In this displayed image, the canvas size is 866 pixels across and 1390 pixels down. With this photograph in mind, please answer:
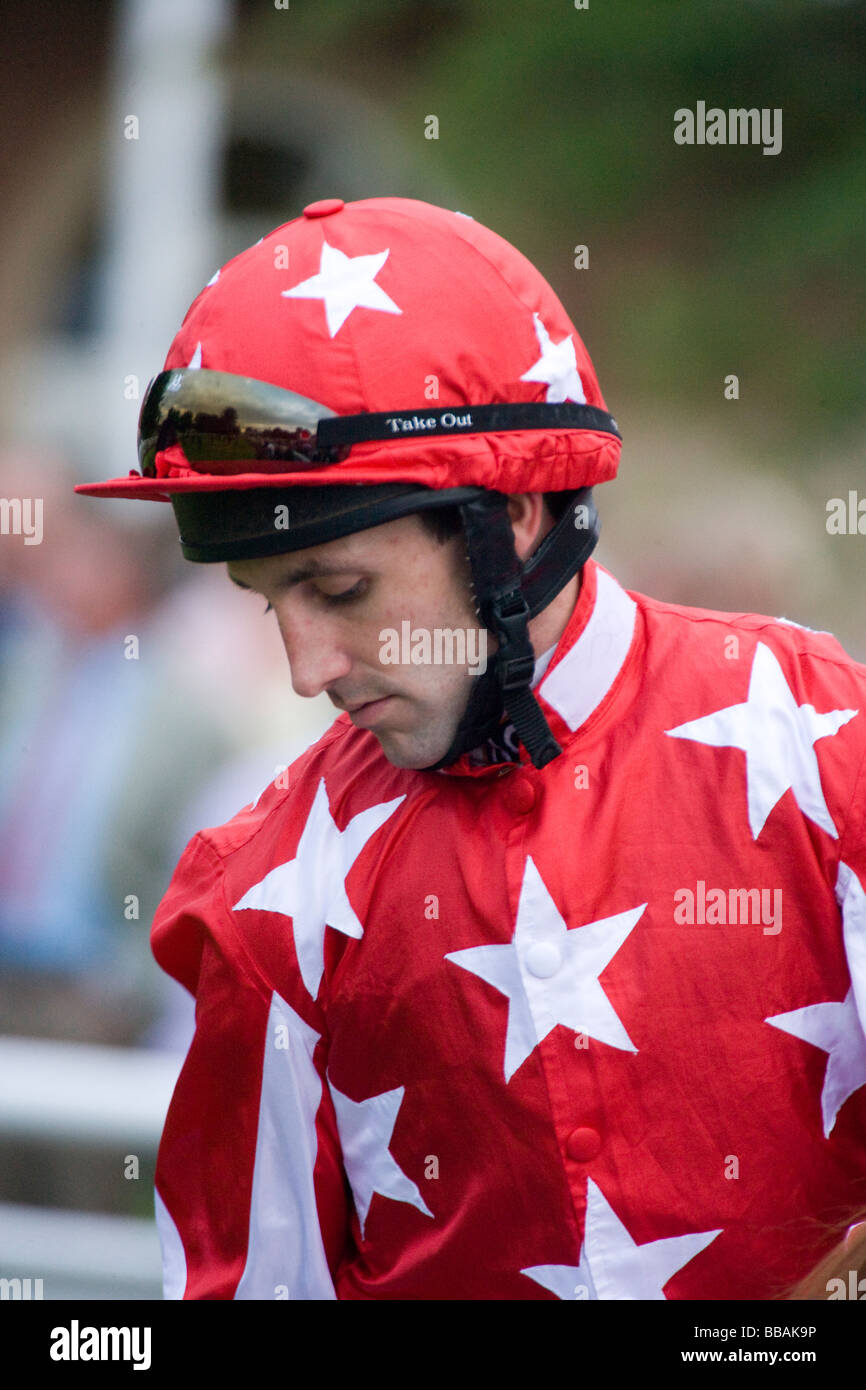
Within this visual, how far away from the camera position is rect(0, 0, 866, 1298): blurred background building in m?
3.12

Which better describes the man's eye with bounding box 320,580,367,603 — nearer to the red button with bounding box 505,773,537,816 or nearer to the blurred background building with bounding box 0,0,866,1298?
the red button with bounding box 505,773,537,816

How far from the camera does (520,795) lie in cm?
164

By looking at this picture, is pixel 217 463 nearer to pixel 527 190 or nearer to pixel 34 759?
pixel 34 759

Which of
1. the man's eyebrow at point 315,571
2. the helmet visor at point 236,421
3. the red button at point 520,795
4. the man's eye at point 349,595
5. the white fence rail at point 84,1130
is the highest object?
the helmet visor at point 236,421

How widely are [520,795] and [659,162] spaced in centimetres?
265

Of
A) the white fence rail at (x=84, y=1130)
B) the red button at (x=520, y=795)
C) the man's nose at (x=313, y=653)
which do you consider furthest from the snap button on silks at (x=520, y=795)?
the white fence rail at (x=84, y=1130)

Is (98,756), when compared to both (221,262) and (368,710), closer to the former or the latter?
(221,262)

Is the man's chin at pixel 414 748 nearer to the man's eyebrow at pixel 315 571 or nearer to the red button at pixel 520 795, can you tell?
the red button at pixel 520 795

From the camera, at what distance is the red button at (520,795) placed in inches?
64.3

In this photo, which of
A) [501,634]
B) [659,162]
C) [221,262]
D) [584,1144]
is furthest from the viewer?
[221,262]

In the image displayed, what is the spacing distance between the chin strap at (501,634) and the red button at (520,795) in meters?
0.03

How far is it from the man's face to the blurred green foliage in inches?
91.4

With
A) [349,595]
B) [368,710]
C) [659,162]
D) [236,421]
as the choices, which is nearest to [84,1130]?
[368,710]

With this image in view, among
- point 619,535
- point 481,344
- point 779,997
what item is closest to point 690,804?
point 779,997
